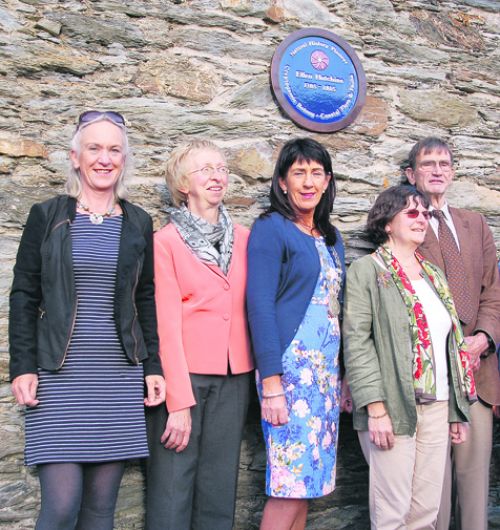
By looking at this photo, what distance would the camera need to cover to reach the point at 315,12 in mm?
3785

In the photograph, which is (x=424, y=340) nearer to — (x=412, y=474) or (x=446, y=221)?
(x=412, y=474)

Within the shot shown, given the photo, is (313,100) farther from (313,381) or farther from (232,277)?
(313,381)

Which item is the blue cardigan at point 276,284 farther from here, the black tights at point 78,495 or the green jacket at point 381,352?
the black tights at point 78,495

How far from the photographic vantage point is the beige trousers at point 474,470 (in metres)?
3.21

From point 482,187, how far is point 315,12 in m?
1.49

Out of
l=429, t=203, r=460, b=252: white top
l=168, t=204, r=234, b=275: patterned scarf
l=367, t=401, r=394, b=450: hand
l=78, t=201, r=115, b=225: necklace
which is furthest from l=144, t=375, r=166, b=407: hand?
l=429, t=203, r=460, b=252: white top

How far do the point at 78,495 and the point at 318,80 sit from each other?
100 inches

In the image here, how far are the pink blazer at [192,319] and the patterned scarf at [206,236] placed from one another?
30mm

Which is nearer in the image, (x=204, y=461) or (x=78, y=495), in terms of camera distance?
(x=78, y=495)

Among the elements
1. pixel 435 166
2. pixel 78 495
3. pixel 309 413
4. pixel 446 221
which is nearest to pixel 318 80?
pixel 435 166

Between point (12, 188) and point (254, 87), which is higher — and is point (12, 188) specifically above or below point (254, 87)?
below

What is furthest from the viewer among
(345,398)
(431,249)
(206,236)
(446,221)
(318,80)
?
(318,80)

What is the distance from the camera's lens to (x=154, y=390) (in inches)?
104

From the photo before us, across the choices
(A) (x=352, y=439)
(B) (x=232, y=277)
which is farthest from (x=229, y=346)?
(A) (x=352, y=439)
